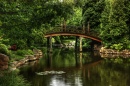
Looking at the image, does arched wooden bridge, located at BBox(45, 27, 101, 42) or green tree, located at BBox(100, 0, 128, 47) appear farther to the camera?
arched wooden bridge, located at BBox(45, 27, 101, 42)

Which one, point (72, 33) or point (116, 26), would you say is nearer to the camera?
point (116, 26)

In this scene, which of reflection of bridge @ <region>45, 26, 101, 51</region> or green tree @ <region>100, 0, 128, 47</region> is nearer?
green tree @ <region>100, 0, 128, 47</region>

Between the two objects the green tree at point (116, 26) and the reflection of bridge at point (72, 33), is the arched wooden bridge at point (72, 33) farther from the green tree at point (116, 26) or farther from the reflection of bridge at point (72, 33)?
the green tree at point (116, 26)

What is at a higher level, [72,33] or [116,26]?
[116,26]

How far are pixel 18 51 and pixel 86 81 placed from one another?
588 inches

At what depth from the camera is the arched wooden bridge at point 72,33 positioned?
54.6 metres

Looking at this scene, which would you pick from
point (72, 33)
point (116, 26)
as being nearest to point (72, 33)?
point (72, 33)

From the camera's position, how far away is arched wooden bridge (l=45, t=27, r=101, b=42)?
54594 mm

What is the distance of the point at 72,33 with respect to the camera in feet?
185

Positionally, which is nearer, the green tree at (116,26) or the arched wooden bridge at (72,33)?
the green tree at (116,26)

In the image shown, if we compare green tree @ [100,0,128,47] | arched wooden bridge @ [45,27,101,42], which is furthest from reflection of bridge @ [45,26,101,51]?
green tree @ [100,0,128,47]

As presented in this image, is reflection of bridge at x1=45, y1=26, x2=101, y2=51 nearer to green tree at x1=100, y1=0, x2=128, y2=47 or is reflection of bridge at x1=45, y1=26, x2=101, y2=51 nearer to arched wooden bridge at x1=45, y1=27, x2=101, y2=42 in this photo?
arched wooden bridge at x1=45, y1=27, x2=101, y2=42

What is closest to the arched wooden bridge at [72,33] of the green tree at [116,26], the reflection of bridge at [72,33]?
the reflection of bridge at [72,33]

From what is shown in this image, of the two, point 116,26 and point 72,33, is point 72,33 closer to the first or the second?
point 72,33
